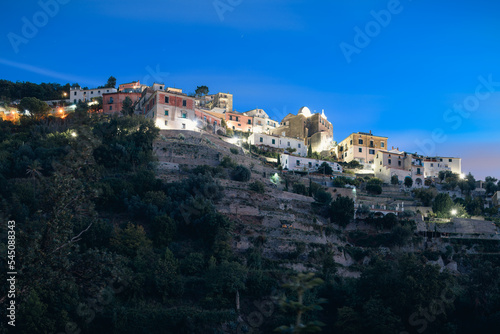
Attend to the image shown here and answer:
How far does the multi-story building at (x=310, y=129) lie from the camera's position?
73812mm

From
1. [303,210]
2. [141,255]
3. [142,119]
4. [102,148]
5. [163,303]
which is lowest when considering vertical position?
[163,303]

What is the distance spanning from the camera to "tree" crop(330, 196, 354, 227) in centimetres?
4241

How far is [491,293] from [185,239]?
18485 millimetres

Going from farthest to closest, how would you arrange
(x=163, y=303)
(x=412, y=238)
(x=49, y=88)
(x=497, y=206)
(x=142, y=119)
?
(x=49, y=88)
(x=497, y=206)
(x=142, y=119)
(x=412, y=238)
(x=163, y=303)

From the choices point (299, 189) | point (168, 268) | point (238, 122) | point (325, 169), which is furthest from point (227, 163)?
point (238, 122)

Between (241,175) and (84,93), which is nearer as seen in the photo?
(241,175)

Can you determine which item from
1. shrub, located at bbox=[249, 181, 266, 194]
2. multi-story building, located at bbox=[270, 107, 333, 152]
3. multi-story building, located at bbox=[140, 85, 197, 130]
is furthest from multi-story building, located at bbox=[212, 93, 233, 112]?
shrub, located at bbox=[249, 181, 266, 194]

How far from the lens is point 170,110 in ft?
174

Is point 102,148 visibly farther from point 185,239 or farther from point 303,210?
point 303,210

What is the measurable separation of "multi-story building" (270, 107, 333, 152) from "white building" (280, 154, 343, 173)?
1115 cm

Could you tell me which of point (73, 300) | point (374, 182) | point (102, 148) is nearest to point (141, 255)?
point (73, 300)

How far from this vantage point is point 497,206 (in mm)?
53750

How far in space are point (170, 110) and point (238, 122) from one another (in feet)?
64.4

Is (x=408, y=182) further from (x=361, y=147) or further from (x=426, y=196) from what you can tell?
(x=361, y=147)
